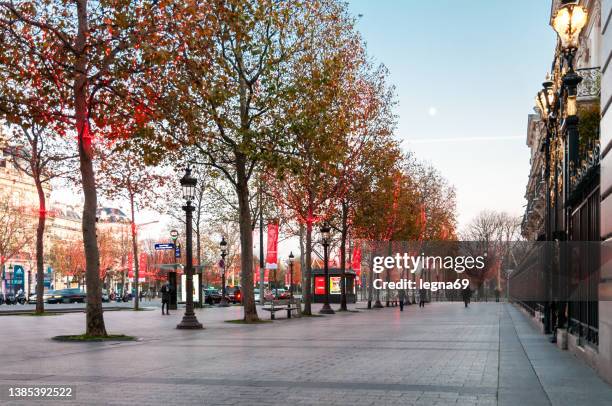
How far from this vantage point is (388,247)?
57844 mm

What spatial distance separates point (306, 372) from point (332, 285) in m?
52.4

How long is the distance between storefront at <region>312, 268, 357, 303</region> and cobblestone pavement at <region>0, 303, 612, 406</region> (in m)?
43.2

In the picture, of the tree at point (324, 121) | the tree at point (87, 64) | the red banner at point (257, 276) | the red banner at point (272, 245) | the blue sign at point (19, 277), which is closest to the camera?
the tree at point (87, 64)

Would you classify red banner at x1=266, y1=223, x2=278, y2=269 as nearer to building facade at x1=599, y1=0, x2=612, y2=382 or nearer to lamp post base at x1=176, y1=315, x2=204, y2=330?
lamp post base at x1=176, y1=315, x2=204, y2=330

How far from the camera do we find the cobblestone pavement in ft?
27.9

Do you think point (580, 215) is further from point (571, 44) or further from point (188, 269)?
point (188, 269)

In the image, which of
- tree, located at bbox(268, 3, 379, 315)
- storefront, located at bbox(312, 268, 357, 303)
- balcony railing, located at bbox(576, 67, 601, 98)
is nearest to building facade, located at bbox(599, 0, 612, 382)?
tree, located at bbox(268, 3, 379, 315)

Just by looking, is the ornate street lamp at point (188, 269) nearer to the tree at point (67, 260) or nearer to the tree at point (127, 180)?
the tree at point (127, 180)

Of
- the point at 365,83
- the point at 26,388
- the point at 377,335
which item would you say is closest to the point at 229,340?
the point at 377,335

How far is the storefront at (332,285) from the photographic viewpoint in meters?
61.9

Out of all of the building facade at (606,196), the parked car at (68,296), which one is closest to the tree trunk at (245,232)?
the building facade at (606,196)

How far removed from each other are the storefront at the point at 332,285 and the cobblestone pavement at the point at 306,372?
43174 mm

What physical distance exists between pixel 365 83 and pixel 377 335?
22.8 meters

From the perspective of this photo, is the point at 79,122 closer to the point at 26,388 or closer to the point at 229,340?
the point at 229,340
